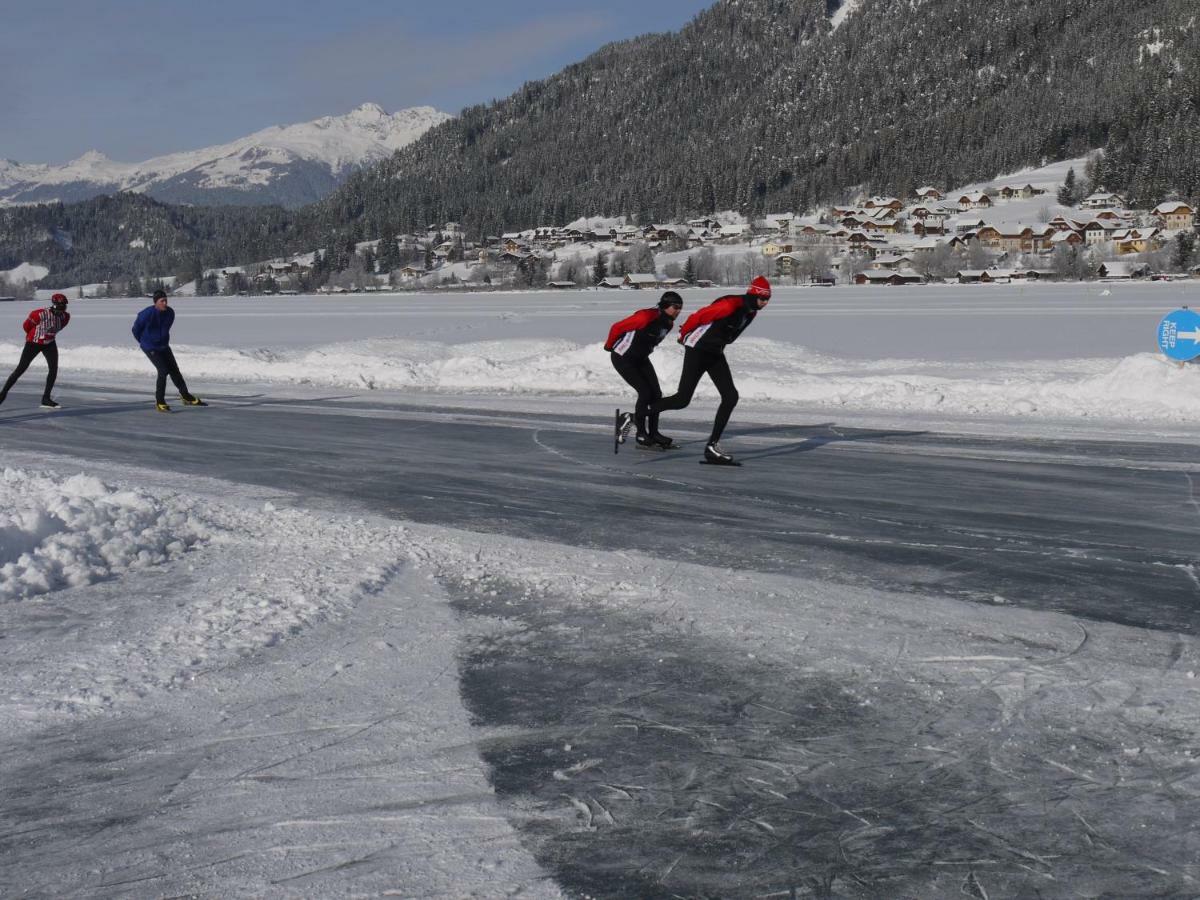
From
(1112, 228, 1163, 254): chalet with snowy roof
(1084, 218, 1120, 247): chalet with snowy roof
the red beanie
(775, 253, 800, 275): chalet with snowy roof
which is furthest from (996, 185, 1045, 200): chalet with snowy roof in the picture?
the red beanie

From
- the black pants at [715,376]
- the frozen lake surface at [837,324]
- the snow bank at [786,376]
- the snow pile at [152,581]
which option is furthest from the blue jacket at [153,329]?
the frozen lake surface at [837,324]

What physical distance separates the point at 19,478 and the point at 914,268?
4277 inches

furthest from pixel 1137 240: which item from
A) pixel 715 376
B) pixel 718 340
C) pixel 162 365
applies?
pixel 718 340

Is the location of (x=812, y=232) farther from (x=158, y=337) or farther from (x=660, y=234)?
(x=158, y=337)

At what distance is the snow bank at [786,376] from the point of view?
1337cm

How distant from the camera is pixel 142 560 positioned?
622cm

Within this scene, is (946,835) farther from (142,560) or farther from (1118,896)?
(142,560)

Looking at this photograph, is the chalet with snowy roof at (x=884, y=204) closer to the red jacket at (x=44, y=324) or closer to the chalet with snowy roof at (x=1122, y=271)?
the chalet with snowy roof at (x=1122, y=271)

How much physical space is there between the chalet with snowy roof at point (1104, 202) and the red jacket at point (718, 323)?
152m

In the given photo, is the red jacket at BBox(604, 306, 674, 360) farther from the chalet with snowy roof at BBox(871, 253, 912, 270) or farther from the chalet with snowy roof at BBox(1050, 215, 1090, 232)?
the chalet with snowy roof at BBox(1050, 215, 1090, 232)

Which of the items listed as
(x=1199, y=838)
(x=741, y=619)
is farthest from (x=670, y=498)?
(x=1199, y=838)

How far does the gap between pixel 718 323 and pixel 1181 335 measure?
858cm

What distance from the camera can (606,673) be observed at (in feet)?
14.1

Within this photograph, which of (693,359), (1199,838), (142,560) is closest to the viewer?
(1199,838)
